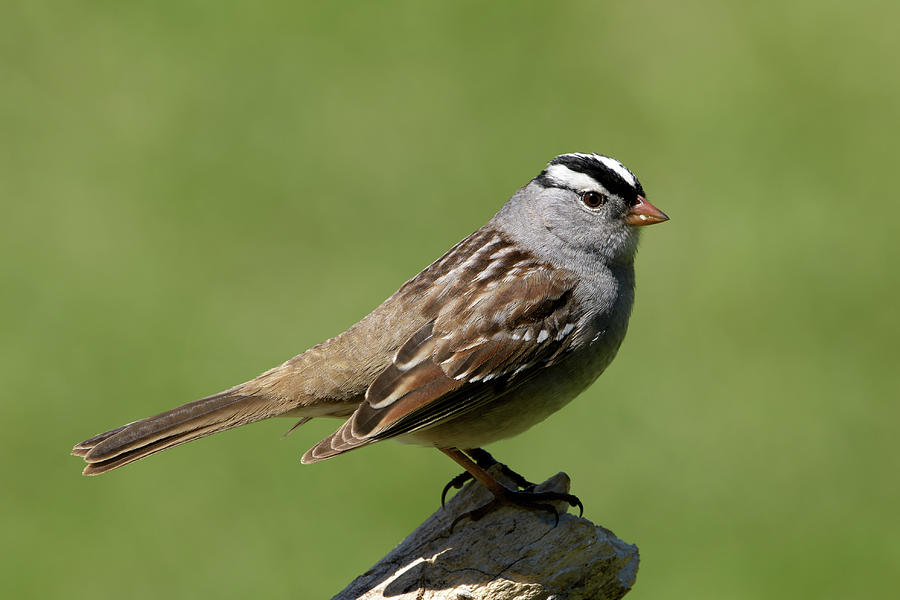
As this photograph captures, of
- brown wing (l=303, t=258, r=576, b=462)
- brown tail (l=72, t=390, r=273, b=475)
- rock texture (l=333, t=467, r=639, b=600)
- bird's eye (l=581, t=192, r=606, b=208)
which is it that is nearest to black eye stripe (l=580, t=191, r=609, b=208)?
bird's eye (l=581, t=192, r=606, b=208)

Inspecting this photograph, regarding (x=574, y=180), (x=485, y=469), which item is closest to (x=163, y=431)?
(x=485, y=469)

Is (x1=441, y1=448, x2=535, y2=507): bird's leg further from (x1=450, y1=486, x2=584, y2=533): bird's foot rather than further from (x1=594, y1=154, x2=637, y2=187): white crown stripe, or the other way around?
(x1=594, y1=154, x2=637, y2=187): white crown stripe

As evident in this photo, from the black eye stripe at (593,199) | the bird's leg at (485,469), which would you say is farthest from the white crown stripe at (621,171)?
the bird's leg at (485,469)

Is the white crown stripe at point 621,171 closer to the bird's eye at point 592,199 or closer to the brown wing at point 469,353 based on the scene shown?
the bird's eye at point 592,199

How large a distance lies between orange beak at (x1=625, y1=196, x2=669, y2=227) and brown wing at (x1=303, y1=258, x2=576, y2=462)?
1.33ft

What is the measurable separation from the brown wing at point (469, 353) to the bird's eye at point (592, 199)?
14.5 inches

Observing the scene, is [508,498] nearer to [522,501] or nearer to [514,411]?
[522,501]

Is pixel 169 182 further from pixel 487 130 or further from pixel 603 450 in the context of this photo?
pixel 603 450

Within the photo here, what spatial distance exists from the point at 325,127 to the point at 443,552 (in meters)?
7.03

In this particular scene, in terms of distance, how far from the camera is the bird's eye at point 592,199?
506cm

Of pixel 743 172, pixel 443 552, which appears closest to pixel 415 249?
pixel 743 172

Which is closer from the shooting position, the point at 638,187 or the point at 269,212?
the point at 638,187

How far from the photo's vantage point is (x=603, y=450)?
8211mm

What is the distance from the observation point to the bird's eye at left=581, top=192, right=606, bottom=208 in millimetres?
5059
